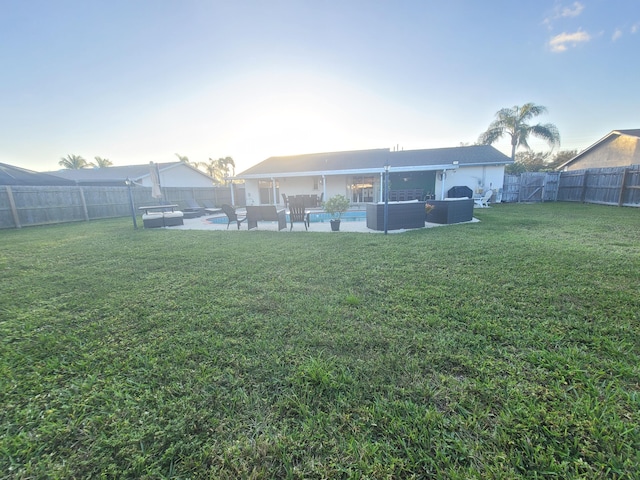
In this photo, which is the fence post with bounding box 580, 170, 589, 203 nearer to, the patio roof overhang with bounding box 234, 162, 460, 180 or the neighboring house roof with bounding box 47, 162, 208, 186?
the patio roof overhang with bounding box 234, 162, 460, 180

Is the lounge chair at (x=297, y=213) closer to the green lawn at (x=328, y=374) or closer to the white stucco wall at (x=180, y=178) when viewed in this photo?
the green lawn at (x=328, y=374)

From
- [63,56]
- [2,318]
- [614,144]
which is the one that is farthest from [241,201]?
[614,144]

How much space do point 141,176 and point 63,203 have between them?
344 inches

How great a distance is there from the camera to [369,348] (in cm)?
225

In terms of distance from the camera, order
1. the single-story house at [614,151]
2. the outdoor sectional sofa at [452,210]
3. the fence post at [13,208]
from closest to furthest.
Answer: the outdoor sectional sofa at [452,210] < the fence post at [13,208] < the single-story house at [614,151]

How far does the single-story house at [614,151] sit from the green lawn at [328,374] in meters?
21.0

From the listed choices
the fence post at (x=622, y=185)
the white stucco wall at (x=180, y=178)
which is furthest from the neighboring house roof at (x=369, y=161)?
the white stucco wall at (x=180, y=178)

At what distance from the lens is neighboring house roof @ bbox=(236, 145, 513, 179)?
671 inches

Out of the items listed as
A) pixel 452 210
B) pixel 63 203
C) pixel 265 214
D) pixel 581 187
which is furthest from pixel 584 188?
pixel 63 203

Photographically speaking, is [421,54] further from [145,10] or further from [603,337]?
[603,337]

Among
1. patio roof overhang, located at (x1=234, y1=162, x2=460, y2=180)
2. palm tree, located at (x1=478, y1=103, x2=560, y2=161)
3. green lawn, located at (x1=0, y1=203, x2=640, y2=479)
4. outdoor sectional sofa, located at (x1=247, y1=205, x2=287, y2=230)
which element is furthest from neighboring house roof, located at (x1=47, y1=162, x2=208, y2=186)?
palm tree, located at (x1=478, y1=103, x2=560, y2=161)

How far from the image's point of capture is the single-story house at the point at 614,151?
54.5 feet

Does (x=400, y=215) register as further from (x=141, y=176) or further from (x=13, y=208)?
(x=141, y=176)

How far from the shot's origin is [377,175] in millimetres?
18109
